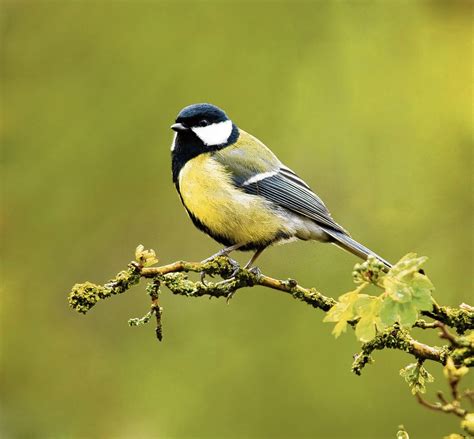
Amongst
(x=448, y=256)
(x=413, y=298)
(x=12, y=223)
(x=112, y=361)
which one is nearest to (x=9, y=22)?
(x=12, y=223)

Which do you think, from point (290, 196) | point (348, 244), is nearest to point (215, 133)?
point (290, 196)

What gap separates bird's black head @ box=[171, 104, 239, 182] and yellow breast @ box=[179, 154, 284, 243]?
0.30 feet

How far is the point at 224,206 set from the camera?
335cm

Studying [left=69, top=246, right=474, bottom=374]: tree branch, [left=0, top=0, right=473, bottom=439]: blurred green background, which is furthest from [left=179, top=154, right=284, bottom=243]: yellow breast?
[left=0, top=0, right=473, bottom=439]: blurred green background

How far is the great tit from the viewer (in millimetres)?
3344

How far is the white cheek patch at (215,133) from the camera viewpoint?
362cm

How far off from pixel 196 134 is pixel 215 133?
4.4 inches

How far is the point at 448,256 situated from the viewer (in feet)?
16.3

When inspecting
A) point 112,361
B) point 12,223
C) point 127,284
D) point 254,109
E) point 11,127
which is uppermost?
point 254,109

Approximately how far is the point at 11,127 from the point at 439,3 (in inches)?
125

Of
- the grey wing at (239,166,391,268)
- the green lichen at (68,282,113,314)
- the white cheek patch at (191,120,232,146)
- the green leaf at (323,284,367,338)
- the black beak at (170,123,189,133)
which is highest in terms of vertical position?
the white cheek patch at (191,120,232,146)

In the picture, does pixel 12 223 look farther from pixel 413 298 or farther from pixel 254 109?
pixel 413 298

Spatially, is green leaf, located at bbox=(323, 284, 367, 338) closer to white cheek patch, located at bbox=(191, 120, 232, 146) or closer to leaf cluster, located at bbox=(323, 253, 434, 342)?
leaf cluster, located at bbox=(323, 253, 434, 342)

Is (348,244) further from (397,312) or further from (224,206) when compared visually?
(397,312)
